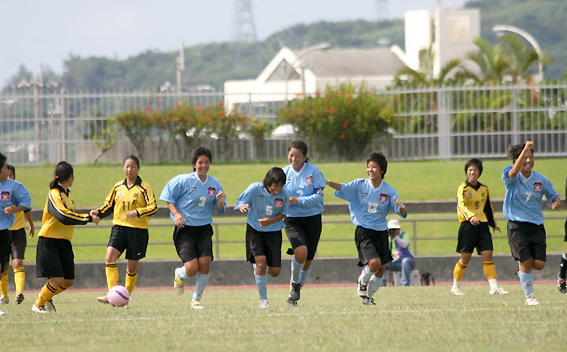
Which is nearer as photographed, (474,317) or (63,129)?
(474,317)

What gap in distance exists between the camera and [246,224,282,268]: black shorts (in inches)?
403

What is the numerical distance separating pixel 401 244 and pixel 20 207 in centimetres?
752

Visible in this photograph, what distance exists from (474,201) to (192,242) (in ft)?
14.5

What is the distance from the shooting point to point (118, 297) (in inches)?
402

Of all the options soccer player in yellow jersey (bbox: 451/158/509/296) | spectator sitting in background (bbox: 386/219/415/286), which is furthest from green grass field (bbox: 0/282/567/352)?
spectator sitting in background (bbox: 386/219/415/286)

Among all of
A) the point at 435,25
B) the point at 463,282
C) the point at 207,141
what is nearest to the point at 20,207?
the point at 463,282

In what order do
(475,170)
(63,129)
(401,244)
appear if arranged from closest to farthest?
(475,170) → (401,244) → (63,129)

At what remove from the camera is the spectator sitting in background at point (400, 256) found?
16016 mm

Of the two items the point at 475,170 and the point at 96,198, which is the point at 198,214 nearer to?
the point at 475,170

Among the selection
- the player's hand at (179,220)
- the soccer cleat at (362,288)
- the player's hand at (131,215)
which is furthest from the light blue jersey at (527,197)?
the player's hand at (131,215)

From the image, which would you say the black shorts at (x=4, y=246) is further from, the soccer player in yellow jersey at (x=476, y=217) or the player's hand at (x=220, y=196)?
the soccer player in yellow jersey at (x=476, y=217)

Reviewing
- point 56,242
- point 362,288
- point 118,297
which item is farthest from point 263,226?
point 56,242

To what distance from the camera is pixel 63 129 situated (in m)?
25.8

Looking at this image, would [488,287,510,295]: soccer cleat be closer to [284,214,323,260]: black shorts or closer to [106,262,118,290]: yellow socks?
[284,214,323,260]: black shorts
